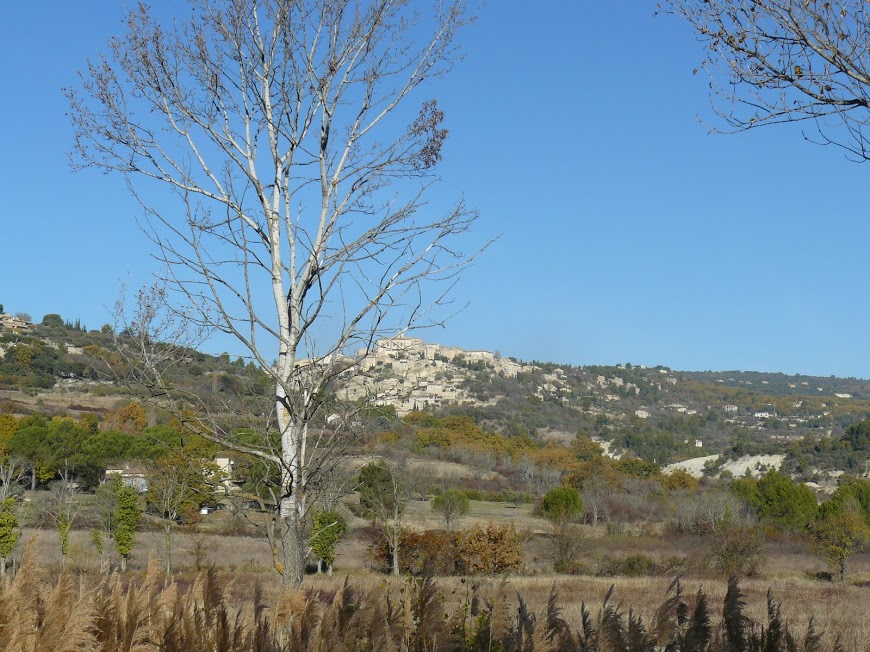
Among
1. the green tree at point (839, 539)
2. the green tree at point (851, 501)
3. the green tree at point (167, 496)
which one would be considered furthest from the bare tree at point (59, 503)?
the green tree at point (851, 501)

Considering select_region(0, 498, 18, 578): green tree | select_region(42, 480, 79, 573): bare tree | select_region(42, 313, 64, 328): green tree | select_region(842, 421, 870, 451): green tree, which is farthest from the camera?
select_region(42, 313, 64, 328): green tree

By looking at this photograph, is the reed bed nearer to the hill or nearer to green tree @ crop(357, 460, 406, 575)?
the hill

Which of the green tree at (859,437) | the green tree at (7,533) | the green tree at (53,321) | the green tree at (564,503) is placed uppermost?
the green tree at (53,321)

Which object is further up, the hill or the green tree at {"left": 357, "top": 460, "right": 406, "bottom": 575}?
the hill

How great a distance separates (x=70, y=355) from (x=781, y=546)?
8236 cm

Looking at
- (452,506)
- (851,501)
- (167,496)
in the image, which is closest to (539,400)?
(851,501)

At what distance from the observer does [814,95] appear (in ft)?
16.6

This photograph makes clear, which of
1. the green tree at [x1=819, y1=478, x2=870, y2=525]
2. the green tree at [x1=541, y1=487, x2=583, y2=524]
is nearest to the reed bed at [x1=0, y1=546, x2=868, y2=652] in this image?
the green tree at [x1=819, y1=478, x2=870, y2=525]

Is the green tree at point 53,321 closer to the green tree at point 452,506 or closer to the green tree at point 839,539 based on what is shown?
the green tree at point 452,506

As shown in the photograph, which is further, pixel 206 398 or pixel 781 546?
pixel 781 546

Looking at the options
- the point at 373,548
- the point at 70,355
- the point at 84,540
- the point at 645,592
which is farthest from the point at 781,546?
the point at 70,355

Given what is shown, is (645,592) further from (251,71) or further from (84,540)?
(84,540)

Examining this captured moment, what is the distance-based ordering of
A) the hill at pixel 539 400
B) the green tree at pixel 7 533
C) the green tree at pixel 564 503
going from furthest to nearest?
the green tree at pixel 564 503
the green tree at pixel 7 533
the hill at pixel 539 400

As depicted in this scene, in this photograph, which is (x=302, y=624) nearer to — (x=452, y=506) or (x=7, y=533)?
(x=7, y=533)
